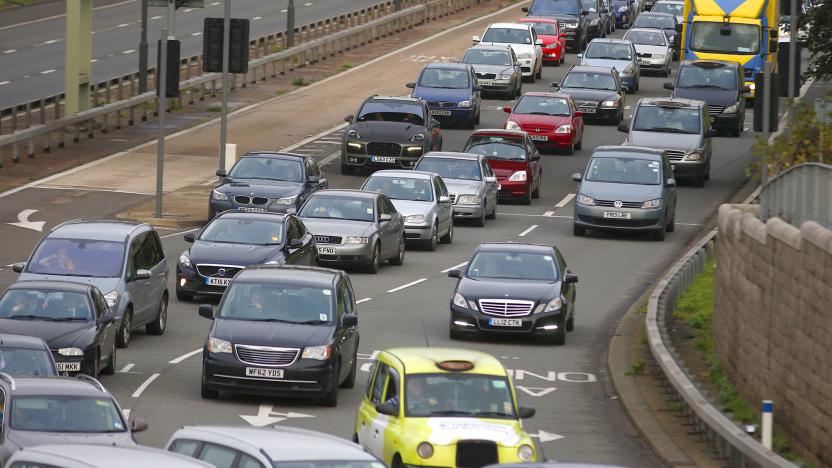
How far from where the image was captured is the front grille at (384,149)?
4403 cm

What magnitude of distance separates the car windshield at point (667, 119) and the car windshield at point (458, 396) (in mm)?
28070

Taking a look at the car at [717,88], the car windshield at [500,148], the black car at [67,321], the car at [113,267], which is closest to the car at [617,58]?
the car at [717,88]

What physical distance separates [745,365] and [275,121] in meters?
32.9

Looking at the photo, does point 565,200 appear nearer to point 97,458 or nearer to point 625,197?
point 625,197

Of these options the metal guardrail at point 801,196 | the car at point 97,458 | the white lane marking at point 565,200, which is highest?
the metal guardrail at point 801,196

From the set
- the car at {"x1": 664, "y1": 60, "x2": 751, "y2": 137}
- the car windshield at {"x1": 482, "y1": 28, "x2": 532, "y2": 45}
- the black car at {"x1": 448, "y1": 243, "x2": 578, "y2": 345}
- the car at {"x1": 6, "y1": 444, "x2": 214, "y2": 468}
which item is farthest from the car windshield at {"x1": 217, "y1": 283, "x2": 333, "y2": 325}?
the car windshield at {"x1": 482, "y1": 28, "x2": 532, "y2": 45}

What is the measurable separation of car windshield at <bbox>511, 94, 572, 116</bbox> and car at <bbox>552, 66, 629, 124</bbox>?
4815 millimetres

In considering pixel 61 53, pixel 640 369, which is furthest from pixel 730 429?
pixel 61 53

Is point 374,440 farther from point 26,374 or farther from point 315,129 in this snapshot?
point 315,129

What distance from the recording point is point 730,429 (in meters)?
18.2

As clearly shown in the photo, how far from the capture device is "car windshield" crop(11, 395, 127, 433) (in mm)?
16547

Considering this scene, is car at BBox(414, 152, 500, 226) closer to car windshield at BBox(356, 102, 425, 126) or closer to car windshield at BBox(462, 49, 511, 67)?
car windshield at BBox(356, 102, 425, 126)

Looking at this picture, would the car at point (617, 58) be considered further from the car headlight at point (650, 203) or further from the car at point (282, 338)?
the car at point (282, 338)

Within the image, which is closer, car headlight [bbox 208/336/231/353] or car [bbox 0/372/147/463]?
car [bbox 0/372/147/463]
